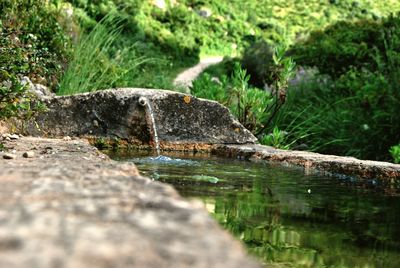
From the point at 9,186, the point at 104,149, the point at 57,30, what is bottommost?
the point at 104,149

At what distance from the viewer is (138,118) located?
14.5 feet

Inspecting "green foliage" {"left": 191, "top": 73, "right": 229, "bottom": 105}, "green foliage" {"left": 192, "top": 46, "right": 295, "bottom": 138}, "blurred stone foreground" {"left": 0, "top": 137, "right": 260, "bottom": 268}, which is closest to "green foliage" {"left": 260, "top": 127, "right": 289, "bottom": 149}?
"green foliage" {"left": 192, "top": 46, "right": 295, "bottom": 138}

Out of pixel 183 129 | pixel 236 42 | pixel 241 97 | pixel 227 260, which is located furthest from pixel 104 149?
pixel 236 42

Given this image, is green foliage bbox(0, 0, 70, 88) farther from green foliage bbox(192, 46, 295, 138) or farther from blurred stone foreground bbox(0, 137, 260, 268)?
blurred stone foreground bbox(0, 137, 260, 268)

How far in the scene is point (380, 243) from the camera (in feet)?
5.42

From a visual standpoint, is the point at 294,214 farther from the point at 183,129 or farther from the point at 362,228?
the point at 183,129

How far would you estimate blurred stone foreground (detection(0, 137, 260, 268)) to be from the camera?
689 mm

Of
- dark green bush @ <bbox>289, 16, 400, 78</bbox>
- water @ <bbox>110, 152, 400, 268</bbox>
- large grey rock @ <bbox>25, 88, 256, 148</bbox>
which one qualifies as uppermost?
dark green bush @ <bbox>289, 16, 400, 78</bbox>

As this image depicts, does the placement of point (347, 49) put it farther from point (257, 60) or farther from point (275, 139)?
point (257, 60)

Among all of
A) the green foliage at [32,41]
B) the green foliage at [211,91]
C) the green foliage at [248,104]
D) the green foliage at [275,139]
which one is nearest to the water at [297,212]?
the green foliage at [32,41]

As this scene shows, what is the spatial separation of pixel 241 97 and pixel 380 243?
348 centimetres

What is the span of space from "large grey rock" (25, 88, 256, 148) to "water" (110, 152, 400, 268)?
1253 millimetres

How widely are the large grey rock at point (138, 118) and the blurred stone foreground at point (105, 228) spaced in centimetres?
308

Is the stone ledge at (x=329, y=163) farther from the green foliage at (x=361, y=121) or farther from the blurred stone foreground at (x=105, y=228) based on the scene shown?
the blurred stone foreground at (x=105, y=228)
